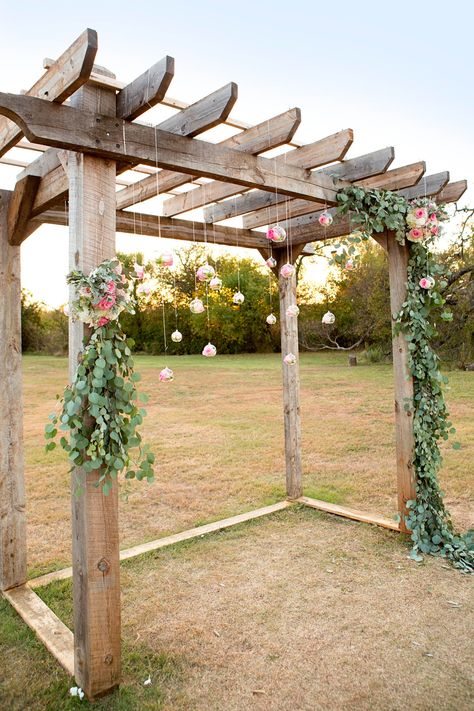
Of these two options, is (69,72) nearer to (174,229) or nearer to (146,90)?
(146,90)

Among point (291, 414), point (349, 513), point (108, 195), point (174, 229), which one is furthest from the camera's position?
point (291, 414)

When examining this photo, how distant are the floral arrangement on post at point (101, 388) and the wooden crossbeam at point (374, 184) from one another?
187 centimetres

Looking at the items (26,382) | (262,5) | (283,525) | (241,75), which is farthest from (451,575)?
(26,382)

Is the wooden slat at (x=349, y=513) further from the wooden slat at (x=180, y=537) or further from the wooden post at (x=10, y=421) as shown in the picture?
the wooden post at (x=10, y=421)

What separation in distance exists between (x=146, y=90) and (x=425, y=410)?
2.51 meters

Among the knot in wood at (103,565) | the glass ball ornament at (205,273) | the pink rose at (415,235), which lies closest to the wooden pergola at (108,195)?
the knot in wood at (103,565)

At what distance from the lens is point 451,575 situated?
289 centimetres

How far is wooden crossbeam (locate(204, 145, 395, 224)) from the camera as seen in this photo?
9.16 feet

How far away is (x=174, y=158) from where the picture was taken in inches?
86.6

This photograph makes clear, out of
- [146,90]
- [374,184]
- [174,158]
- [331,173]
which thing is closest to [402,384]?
[374,184]

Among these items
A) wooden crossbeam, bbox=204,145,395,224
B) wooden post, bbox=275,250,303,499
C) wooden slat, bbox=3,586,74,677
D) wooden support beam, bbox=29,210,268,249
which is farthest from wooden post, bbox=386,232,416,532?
wooden slat, bbox=3,586,74,677

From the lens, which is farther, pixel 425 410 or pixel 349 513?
pixel 349 513

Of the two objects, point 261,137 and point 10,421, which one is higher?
point 261,137

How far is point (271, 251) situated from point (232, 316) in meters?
15.6
